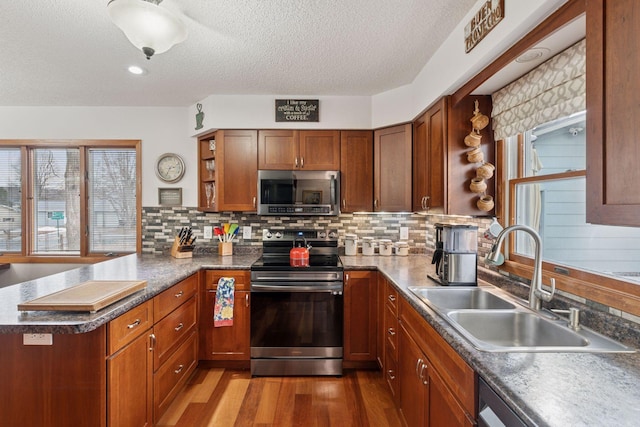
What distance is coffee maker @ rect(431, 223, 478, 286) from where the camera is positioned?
6.24 ft

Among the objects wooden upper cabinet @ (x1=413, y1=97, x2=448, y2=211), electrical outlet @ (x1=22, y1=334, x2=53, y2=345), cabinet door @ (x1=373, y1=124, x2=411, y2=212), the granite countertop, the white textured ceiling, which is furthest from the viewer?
cabinet door @ (x1=373, y1=124, x2=411, y2=212)

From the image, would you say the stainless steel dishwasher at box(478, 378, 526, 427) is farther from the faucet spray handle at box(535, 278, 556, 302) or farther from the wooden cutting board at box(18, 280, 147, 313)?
the wooden cutting board at box(18, 280, 147, 313)

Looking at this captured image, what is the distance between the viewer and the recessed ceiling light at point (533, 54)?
1.44 metres

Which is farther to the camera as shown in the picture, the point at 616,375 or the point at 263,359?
the point at 263,359

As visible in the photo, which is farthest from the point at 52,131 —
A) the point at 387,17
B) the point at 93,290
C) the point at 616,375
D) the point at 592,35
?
the point at 616,375

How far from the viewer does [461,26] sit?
6.02 ft

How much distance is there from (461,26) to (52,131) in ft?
13.0

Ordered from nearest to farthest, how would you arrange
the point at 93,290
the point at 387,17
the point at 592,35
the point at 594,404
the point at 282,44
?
the point at 594,404, the point at 592,35, the point at 93,290, the point at 387,17, the point at 282,44

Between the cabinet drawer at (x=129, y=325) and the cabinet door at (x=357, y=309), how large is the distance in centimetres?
145

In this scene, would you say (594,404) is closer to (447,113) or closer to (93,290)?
(447,113)

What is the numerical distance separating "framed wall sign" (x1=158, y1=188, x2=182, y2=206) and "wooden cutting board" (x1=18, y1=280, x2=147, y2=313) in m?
1.69

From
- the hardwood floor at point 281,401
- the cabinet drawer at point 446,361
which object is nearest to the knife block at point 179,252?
the hardwood floor at point 281,401

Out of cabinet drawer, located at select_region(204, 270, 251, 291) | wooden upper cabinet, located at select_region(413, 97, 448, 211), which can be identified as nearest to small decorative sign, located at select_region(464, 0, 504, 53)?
wooden upper cabinet, located at select_region(413, 97, 448, 211)

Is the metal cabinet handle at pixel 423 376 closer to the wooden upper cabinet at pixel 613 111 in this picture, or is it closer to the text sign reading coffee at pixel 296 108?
the wooden upper cabinet at pixel 613 111
